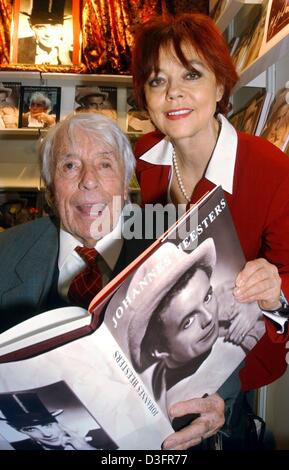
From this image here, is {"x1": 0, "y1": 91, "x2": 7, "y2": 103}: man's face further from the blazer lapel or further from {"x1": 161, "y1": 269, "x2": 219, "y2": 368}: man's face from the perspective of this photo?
{"x1": 161, "y1": 269, "x2": 219, "y2": 368}: man's face

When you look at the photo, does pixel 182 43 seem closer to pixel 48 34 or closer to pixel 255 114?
pixel 255 114

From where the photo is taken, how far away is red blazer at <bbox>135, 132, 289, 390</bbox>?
98cm

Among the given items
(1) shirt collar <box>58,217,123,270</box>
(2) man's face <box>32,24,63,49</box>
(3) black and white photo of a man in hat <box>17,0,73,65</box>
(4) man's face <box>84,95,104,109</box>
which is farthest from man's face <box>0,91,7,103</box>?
(1) shirt collar <box>58,217,123,270</box>

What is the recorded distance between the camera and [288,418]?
139cm

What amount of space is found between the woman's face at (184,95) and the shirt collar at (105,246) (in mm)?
277

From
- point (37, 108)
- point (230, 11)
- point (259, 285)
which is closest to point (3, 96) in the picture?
point (37, 108)

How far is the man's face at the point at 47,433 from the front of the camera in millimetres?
603

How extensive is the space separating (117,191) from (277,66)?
812 mm

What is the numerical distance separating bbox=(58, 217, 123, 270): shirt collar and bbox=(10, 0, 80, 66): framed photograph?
2.21 metres

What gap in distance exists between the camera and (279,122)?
1224mm

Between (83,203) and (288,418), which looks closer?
(83,203)

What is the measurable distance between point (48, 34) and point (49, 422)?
9.60 feet
